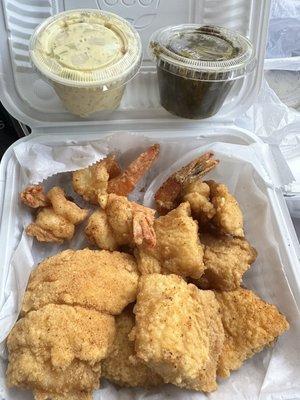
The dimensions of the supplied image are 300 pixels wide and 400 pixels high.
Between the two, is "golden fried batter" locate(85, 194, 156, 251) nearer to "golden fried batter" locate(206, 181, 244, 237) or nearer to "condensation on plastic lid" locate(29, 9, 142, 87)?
"golden fried batter" locate(206, 181, 244, 237)

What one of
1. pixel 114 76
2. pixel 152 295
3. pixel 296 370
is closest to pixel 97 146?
pixel 114 76

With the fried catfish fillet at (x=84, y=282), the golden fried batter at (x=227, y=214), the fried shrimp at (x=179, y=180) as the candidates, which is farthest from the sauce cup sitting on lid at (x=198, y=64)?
the fried catfish fillet at (x=84, y=282)

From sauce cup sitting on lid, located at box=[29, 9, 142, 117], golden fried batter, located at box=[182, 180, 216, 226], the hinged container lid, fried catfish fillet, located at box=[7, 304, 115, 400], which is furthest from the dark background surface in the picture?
fried catfish fillet, located at box=[7, 304, 115, 400]

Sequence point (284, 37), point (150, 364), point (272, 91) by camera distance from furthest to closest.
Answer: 1. point (284, 37)
2. point (272, 91)
3. point (150, 364)

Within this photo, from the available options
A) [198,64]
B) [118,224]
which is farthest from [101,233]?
[198,64]

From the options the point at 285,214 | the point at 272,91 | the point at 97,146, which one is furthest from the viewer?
the point at 272,91

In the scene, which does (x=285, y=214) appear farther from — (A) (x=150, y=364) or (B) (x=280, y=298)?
(A) (x=150, y=364)

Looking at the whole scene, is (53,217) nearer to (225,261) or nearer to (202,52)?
(225,261)
